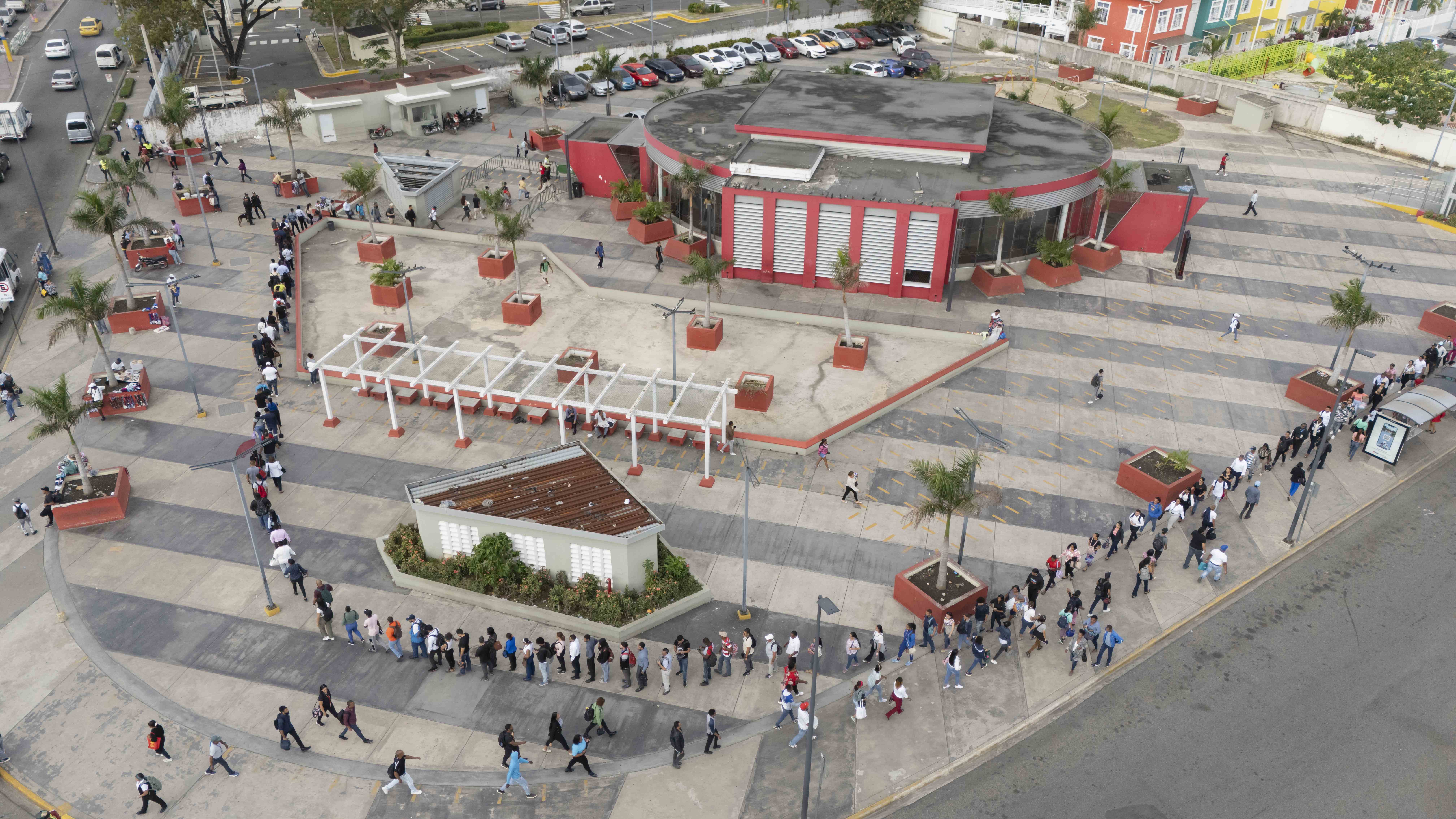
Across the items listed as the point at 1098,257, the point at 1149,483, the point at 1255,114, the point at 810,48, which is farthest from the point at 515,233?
the point at 1255,114

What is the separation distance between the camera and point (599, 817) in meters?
22.9

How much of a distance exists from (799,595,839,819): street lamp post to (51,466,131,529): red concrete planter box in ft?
76.5

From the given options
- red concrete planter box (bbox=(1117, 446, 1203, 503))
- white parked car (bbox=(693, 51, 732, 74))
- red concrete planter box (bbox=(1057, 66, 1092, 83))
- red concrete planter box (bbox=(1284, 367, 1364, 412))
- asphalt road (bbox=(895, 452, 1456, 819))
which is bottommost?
asphalt road (bbox=(895, 452, 1456, 819))

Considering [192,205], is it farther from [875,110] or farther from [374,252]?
[875,110]

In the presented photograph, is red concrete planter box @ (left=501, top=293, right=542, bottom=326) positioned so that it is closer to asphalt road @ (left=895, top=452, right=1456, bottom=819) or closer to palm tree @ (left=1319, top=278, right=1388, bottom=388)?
asphalt road @ (left=895, top=452, right=1456, bottom=819)

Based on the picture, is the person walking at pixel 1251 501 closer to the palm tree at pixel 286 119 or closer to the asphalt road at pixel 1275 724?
the asphalt road at pixel 1275 724

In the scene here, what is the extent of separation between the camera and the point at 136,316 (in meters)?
43.1

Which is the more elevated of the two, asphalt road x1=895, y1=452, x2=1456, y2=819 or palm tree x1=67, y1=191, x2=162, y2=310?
palm tree x1=67, y1=191, x2=162, y2=310

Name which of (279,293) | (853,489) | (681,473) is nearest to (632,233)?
(279,293)

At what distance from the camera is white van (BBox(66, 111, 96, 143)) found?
63.2m

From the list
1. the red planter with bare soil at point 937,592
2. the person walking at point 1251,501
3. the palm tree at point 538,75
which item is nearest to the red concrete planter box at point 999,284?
the person walking at point 1251,501

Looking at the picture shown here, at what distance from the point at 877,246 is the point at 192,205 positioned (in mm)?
37654

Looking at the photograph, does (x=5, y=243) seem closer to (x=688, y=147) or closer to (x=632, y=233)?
(x=632, y=233)

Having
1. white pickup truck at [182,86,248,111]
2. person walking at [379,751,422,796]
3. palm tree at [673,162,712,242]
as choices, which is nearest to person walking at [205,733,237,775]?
person walking at [379,751,422,796]
